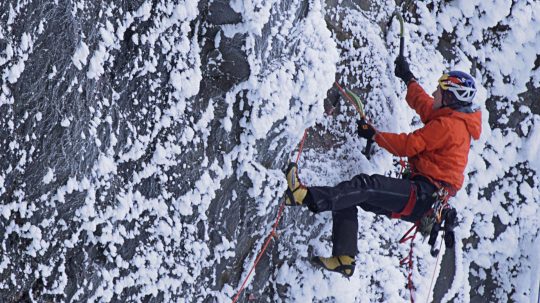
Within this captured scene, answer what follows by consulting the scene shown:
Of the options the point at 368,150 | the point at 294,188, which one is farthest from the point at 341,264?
the point at 368,150

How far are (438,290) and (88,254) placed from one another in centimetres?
401

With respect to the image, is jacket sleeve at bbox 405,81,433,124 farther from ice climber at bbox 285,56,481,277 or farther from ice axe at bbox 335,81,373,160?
ice axe at bbox 335,81,373,160

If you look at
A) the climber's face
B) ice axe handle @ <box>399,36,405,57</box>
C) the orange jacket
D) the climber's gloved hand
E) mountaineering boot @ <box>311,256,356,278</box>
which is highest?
ice axe handle @ <box>399,36,405,57</box>

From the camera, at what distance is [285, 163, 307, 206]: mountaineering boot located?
5304 millimetres

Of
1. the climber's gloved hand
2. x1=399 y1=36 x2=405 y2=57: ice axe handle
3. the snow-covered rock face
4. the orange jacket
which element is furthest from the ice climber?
x1=399 y1=36 x2=405 y2=57: ice axe handle

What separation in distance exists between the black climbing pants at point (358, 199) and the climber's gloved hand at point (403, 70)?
105 cm

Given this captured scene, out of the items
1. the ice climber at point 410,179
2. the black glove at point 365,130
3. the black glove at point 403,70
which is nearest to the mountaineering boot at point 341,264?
the ice climber at point 410,179

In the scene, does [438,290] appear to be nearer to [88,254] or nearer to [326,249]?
[326,249]

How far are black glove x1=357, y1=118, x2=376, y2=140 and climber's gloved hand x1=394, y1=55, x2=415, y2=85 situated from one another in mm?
668

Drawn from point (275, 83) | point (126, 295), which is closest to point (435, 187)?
point (275, 83)

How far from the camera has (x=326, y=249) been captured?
19.5 ft

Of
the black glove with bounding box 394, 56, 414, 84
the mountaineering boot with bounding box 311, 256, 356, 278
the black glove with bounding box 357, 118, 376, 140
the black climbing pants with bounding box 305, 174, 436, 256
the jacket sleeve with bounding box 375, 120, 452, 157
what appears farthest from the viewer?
the black glove with bounding box 394, 56, 414, 84

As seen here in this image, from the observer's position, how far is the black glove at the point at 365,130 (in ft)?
19.1

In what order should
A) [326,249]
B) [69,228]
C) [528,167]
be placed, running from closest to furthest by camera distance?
1. [69,228]
2. [326,249]
3. [528,167]
